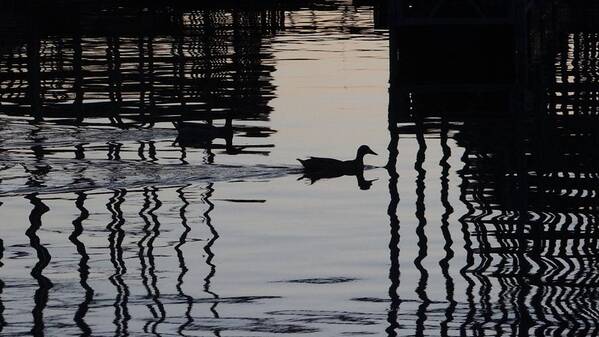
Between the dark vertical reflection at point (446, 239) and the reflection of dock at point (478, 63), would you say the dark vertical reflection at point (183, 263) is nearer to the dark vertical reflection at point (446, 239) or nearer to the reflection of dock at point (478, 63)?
the dark vertical reflection at point (446, 239)

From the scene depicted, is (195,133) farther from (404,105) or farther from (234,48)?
(234,48)

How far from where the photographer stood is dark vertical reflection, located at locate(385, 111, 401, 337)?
11539 mm

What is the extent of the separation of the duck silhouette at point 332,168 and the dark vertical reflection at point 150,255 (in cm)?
192

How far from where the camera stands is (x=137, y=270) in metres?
13.3

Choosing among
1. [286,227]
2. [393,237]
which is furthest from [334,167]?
[393,237]

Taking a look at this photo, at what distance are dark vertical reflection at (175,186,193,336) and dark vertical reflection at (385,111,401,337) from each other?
51.7 inches

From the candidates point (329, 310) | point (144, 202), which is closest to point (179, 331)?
point (329, 310)

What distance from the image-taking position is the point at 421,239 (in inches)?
583

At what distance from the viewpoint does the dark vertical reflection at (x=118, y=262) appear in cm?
1138

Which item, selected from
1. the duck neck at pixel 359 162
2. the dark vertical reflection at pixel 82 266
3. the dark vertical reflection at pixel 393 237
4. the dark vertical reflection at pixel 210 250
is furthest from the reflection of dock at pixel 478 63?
the dark vertical reflection at pixel 82 266

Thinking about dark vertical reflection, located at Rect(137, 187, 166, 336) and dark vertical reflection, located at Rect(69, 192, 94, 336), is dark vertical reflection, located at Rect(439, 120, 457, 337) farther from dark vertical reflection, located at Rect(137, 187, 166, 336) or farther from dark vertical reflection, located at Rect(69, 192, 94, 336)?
dark vertical reflection, located at Rect(69, 192, 94, 336)

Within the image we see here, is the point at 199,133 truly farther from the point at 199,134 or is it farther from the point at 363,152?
the point at 363,152

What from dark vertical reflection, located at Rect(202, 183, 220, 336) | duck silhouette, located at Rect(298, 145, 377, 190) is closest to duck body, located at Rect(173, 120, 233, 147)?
duck silhouette, located at Rect(298, 145, 377, 190)

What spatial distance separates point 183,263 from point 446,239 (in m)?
2.43
